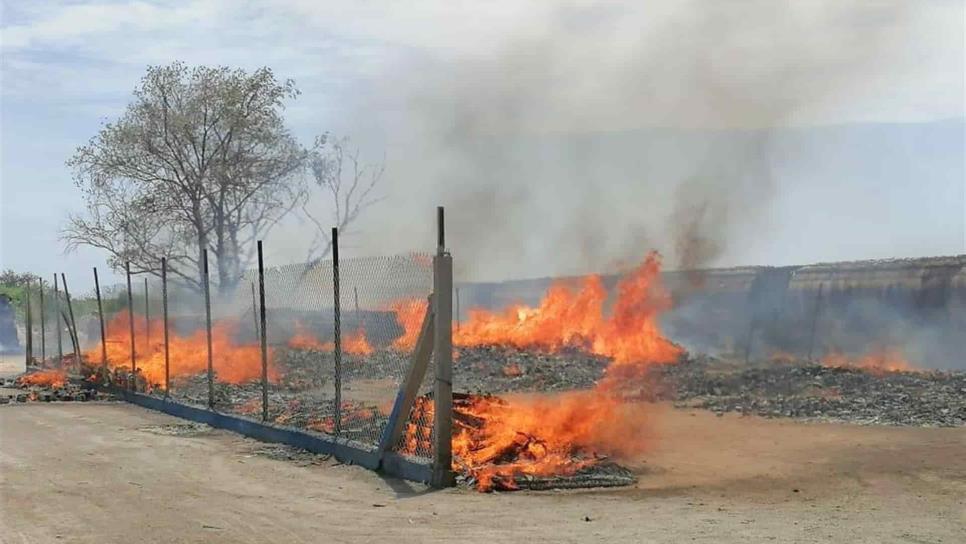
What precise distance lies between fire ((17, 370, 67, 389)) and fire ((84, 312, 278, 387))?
0.84 m

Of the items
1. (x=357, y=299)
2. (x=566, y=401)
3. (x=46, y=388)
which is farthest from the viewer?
(x=46, y=388)

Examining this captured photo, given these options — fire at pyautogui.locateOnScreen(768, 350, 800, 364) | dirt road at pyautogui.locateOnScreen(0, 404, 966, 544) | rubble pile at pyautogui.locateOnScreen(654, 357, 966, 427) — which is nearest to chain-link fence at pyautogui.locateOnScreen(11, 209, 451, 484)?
dirt road at pyautogui.locateOnScreen(0, 404, 966, 544)

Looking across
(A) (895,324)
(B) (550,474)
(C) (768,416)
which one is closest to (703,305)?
(A) (895,324)

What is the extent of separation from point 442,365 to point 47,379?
17.3m

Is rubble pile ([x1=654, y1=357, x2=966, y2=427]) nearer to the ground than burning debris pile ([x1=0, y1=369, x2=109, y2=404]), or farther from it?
farther from it

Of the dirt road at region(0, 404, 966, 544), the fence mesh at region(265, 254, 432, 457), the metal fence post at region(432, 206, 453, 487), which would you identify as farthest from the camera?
the fence mesh at region(265, 254, 432, 457)

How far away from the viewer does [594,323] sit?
97.5 ft

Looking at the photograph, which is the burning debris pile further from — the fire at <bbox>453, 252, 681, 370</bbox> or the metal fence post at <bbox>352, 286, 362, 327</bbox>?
the fire at <bbox>453, 252, 681, 370</bbox>

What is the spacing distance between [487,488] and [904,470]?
15.2 ft

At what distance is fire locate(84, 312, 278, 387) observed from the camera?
20.2 m

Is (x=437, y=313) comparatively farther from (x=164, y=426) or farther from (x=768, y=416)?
(x=768, y=416)

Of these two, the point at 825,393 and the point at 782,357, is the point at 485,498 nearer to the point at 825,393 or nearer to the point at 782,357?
the point at 825,393

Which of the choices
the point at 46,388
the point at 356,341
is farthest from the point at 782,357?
the point at 46,388

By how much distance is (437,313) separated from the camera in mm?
9805
